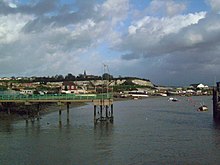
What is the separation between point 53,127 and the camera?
179ft

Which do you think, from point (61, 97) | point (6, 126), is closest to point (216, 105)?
point (61, 97)

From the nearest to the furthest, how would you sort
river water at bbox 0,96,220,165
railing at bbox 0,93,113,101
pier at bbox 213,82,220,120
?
1. river water at bbox 0,96,220,165
2. railing at bbox 0,93,113,101
3. pier at bbox 213,82,220,120

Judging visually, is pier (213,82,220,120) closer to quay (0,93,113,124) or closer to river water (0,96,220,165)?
river water (0,96,220,165)

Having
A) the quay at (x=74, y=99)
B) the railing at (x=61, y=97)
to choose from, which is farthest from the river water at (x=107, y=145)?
the railing at (x=61, y=97)

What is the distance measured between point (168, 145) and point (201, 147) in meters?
3.29

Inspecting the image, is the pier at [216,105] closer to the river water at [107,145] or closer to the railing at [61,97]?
the river water at [107,145]

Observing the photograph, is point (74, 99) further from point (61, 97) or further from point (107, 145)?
point (107, 145)

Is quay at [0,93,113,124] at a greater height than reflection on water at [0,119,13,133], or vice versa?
quay at [0,93,113,124]

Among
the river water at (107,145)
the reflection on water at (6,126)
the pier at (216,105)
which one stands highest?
the pier at (216,105)

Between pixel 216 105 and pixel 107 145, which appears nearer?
pixel 107 145

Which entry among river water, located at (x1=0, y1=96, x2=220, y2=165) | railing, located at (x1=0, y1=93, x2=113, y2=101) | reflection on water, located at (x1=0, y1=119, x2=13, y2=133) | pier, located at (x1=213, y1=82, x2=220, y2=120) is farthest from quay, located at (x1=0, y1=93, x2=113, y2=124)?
pier, located at (x1=213, y1=82, x2=220, y2=120)

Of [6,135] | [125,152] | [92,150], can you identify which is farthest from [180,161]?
[6,135]

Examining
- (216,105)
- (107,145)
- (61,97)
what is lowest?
(107,145)

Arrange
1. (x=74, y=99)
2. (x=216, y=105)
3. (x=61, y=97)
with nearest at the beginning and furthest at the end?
(x=74, y=99) → (x=61, y=97) → (x=216, y=105)
